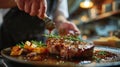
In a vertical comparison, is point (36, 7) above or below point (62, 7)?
above

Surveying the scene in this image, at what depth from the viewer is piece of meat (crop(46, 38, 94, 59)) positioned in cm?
154

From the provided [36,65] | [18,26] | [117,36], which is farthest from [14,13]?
[36,65]

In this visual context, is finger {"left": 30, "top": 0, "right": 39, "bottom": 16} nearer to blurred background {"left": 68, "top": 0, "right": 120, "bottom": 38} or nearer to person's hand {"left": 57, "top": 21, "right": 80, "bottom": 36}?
person's hand {"left": 57, "top": 21, "right": 80, "bottom": 36}

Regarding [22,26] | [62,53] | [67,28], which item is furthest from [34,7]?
[22,26]

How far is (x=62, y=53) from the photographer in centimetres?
157

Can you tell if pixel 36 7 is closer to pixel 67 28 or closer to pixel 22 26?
pixel 67 28

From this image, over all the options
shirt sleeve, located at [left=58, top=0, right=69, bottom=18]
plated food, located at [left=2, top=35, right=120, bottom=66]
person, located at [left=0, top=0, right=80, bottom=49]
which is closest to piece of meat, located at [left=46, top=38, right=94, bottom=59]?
plated food, located at [left=2, top=35, right=120, bottom=66]

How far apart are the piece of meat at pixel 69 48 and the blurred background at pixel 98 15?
3.46ft

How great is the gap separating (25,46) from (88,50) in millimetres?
448

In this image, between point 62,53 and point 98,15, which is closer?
point 62,53

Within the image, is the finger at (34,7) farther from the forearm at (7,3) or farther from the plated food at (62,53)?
the forearm at (7,3)

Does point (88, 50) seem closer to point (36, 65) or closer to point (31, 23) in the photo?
point (36, 65)

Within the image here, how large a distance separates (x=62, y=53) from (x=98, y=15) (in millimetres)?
8122

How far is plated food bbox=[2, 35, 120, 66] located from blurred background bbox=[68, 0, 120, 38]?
39.8 inches
